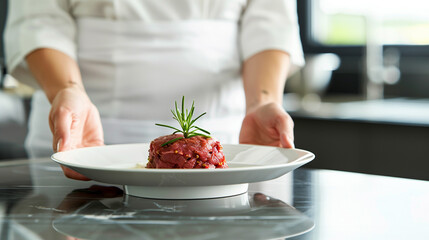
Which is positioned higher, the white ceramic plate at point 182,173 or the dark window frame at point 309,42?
the dark window frame at point 309,42

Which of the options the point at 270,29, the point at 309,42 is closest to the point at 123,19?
the point at 270,29

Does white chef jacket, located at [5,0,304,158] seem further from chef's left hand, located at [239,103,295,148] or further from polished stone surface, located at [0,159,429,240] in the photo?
polished stone surface, located at [0,159,429,240]

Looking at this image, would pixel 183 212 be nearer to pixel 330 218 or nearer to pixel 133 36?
pixel 330 218

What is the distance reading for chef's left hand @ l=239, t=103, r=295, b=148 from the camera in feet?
3.03

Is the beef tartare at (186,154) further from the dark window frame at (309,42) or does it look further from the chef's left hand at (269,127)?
the dark window frame at (309,42)

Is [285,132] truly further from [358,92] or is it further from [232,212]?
[358,92]

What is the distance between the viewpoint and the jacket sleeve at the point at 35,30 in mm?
1320

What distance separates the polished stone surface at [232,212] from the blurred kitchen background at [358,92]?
127cm

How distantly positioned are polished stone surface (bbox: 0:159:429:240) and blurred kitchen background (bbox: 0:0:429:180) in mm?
1268

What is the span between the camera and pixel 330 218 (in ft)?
2.15

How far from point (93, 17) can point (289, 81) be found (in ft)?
7.17

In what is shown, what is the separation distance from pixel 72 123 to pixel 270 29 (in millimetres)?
587

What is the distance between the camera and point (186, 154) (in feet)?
2.55

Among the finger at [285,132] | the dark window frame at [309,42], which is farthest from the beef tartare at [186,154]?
the dark window frame at [309,42]
